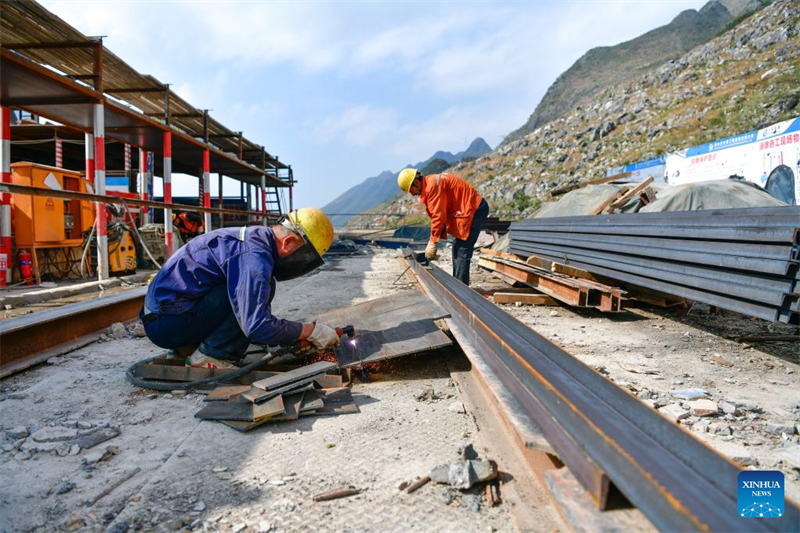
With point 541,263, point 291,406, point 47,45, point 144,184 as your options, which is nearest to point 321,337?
point 291,406

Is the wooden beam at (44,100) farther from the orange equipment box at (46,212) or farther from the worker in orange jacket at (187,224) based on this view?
the worker in orange jacket at (187,224)

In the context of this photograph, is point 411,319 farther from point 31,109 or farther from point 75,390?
point 31,109

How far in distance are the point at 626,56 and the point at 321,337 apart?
306 feet

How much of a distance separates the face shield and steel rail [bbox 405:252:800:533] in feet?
4.69

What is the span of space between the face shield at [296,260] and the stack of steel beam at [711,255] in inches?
127

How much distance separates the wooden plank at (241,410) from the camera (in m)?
2.25

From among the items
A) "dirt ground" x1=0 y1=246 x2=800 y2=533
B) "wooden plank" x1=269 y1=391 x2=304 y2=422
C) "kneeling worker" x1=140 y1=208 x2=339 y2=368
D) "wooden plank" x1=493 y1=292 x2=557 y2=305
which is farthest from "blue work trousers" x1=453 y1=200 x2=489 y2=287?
"wooden plank" x1=269 y1=391 x2=304 y2=422

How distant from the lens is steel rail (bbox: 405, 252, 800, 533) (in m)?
1.12

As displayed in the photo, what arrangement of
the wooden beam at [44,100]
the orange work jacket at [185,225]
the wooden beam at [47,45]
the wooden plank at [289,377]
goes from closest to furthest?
the wooden plank at [289,377]
the wooden beam at [47,45]
the wooden beam at [44,100]
the orange work jacket at [185,225]

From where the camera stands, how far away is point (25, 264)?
311 inches

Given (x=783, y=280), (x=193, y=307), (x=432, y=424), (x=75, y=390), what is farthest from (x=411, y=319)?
(x=783, y=280)

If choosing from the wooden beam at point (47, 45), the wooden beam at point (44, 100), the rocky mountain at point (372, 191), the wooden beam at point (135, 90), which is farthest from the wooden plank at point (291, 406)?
the rocky mountain at point (372, 191)

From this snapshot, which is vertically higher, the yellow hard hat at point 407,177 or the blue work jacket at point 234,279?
the yellow hard hat at point 407,177

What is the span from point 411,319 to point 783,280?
2658mm
